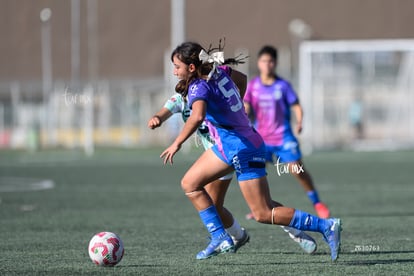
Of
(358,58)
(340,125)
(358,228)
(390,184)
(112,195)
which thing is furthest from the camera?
(358,58)

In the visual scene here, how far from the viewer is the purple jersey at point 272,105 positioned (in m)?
13.1

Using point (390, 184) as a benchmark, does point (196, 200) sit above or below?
above

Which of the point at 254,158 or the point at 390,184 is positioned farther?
the point at 390,184

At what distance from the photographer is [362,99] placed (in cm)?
4231

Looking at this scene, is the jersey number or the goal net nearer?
the jersey number

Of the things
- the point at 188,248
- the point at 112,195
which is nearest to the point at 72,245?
the point at 188,248

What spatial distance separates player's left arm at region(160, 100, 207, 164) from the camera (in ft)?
25.4

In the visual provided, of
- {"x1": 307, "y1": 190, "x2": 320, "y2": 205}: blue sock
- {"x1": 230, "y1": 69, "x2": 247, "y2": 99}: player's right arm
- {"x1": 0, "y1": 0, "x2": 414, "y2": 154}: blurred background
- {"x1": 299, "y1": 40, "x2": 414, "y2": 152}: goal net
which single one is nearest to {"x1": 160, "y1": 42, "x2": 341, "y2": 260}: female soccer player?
{"x1": 230, "y1": 69, "x2": 247, "y2": 99}: player's right arm

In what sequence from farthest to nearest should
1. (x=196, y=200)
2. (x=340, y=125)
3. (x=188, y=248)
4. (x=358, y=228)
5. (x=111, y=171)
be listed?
(x=340, y=125)
(x=111, y=171)
(x=358, y=228)
(x=188, y=248)
(x=196, y=200)

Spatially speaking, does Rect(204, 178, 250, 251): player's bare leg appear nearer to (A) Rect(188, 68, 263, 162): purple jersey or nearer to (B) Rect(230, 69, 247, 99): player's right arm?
(A) Rect(188, 68, 263, 162): purple jersey

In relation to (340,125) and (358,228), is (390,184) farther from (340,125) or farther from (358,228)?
(340,125)

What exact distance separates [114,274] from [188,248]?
6.23ft

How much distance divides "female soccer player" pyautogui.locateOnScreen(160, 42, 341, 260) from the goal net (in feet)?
91.4

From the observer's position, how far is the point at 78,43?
43.8 metres
